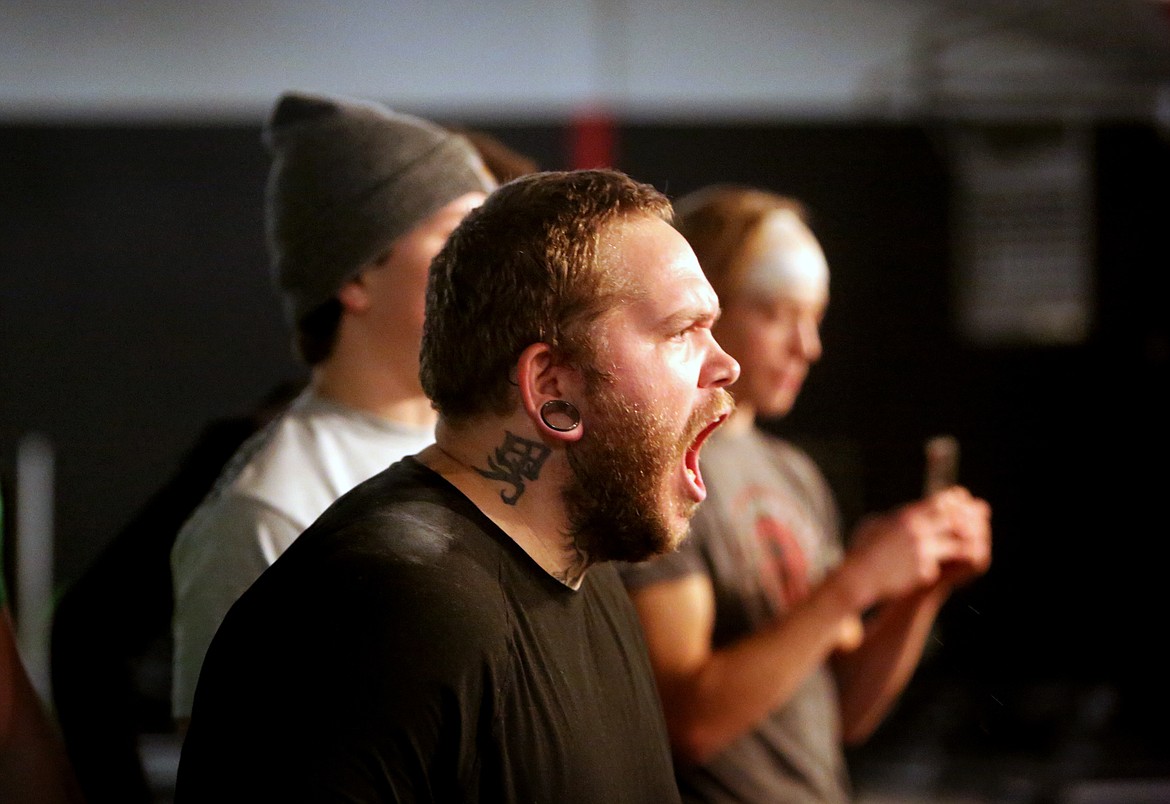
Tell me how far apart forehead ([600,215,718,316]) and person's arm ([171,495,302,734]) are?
445mm

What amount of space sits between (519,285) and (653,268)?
0.35ft

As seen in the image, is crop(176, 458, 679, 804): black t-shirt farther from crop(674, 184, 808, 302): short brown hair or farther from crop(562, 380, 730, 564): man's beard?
crop(674, 184, 808, 302): short brown hair

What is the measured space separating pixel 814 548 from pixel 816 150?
2192 millimetres

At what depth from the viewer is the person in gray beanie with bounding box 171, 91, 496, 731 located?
4.03 ft

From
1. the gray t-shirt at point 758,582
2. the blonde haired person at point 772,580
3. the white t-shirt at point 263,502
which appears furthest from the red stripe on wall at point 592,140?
the white t-shirt at point 263,502

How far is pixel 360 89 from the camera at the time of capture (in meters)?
3.77

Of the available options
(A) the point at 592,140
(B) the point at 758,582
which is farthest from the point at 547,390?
(A) the point at 592,140

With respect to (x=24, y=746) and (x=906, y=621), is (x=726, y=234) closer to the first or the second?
(x=906, y=621)

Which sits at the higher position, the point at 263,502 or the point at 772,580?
the point at 263,502

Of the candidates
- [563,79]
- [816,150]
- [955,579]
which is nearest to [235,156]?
[563,79]

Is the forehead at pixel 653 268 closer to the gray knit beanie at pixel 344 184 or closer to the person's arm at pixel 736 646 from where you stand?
the gray knit beanie at pixel 344 184

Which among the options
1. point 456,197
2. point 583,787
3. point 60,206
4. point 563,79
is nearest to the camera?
point 583,787

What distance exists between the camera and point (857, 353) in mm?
3678

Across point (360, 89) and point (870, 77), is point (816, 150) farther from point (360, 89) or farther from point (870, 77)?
point (360, 89)
